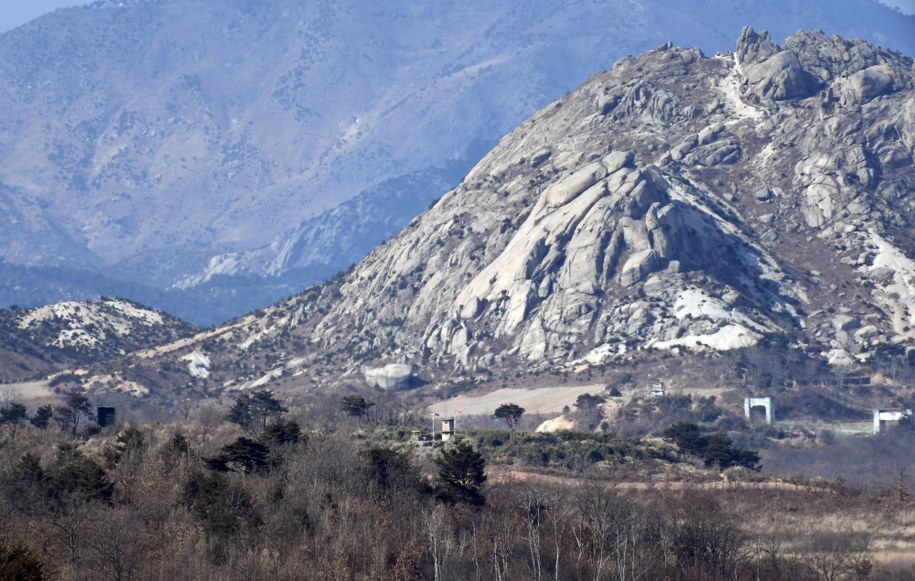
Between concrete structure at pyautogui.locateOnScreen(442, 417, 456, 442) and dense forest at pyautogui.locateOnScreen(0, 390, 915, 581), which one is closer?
dense forest at pyautogui.locateOnScreen(0, 390, 915, 581)

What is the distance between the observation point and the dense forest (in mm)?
96812

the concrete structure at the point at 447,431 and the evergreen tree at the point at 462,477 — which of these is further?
the concrete structure at the point at 447,431

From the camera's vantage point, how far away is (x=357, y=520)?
10406cm

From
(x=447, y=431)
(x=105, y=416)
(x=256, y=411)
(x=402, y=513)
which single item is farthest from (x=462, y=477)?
(x=105, y=416)

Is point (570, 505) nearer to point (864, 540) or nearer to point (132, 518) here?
point (864, 540)

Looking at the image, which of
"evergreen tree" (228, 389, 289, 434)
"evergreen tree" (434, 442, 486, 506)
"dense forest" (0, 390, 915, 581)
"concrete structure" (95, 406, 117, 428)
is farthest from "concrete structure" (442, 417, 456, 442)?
"concrete structure" (95, 406, 117, 428)

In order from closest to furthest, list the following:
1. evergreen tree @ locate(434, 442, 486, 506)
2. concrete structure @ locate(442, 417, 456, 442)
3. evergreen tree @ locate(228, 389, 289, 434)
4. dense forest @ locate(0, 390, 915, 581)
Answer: dense forest @ locate(0, 390, 915, 581) → evergreen tree @ locate(434, 442, 486, 506) → concrete structure @ locate(442, 417, 456, 442) → evergreen tree @ locate(228, 389, 289, 434)

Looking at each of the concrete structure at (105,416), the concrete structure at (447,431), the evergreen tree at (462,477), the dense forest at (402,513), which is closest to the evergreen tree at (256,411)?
the concrete structure at (105,416)

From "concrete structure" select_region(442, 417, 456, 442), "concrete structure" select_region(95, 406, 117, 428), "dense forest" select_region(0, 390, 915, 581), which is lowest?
"dense forest" select_region(0, 390, 915, 581)

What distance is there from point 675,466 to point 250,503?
48.9 metres

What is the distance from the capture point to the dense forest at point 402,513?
9681 centimetres

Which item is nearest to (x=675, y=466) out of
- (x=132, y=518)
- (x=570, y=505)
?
(x=570, y=505)

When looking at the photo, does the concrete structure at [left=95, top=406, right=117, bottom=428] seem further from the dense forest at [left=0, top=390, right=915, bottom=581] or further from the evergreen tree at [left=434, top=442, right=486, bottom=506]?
the evergreen tree at [left=434, top=442, right=486, bottom=506]

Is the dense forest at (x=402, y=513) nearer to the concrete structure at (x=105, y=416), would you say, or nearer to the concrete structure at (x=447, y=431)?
the concrete structure at (x=447, y=431)
